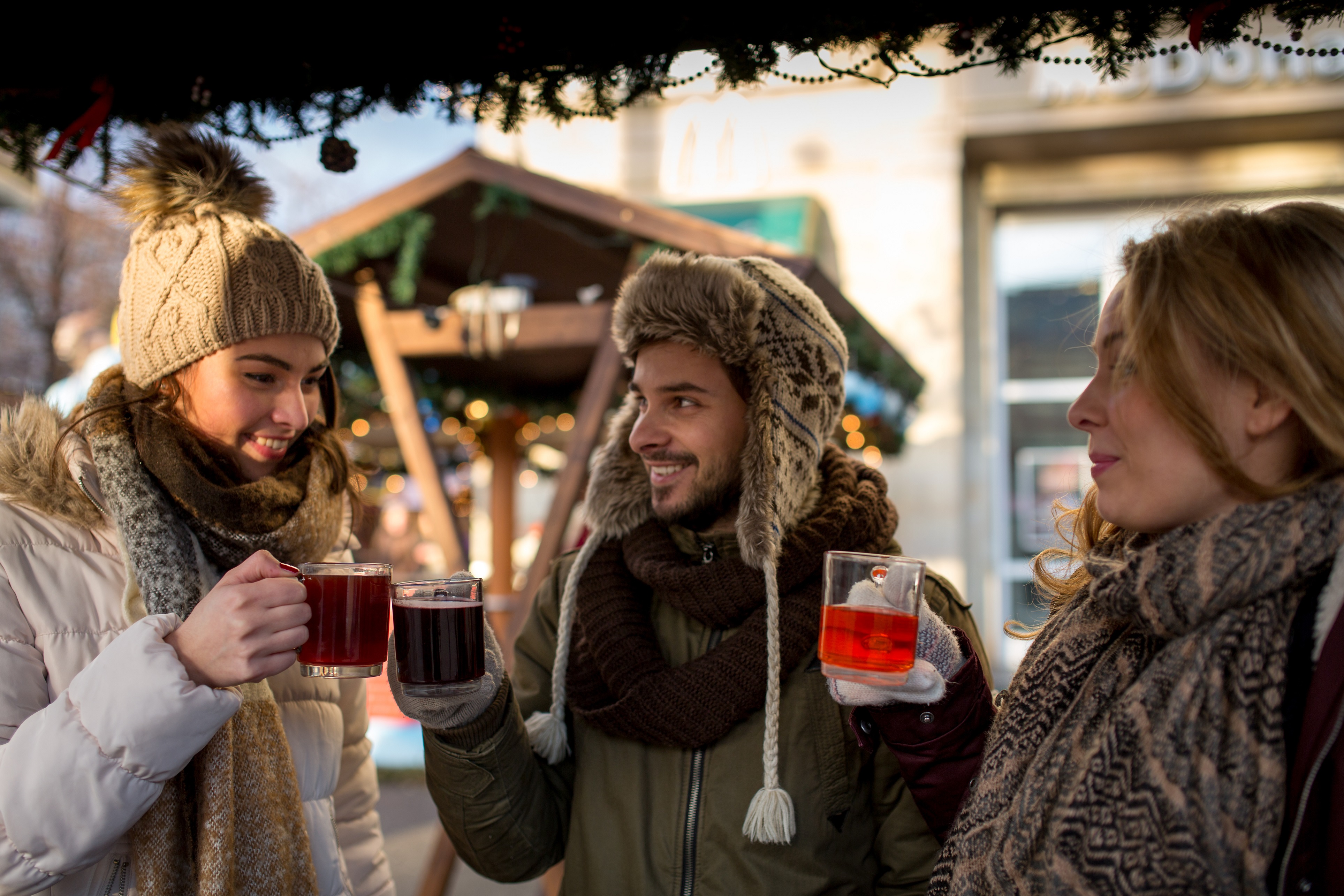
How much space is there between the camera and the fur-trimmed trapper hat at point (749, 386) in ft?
7.01

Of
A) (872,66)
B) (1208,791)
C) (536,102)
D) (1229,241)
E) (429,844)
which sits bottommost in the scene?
(429,844)

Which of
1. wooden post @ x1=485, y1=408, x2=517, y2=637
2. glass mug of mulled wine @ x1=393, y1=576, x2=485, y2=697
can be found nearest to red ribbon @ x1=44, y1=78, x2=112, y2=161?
glass mug of mulled wine @ x1=393, y1=576, x2=485, y2=697

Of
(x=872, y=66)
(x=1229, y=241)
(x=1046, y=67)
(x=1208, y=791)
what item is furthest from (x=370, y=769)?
(x=1046, y=67)

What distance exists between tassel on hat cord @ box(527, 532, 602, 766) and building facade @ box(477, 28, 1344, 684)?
23.3ft

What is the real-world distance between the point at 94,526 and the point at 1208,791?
197cm

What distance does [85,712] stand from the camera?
1495 mm

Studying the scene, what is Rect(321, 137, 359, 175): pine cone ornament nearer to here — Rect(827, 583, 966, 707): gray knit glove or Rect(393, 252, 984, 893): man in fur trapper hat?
Rect(393, 252, 984, 893): man in fur trapper hat

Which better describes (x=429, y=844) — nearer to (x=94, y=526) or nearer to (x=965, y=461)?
(x=94, y=526)

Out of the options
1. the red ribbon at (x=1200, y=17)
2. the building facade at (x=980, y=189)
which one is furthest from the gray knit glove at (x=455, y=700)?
the building facade at (x=980, y=189)

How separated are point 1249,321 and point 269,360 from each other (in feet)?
6.15

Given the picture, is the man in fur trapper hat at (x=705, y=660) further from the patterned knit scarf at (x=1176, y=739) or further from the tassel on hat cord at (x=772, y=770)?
the patterned knit scarf at (x=1176, y=739)

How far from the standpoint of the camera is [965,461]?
1012 cm

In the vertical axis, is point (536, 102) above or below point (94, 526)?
above

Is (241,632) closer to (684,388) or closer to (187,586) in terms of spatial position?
(187,586)
